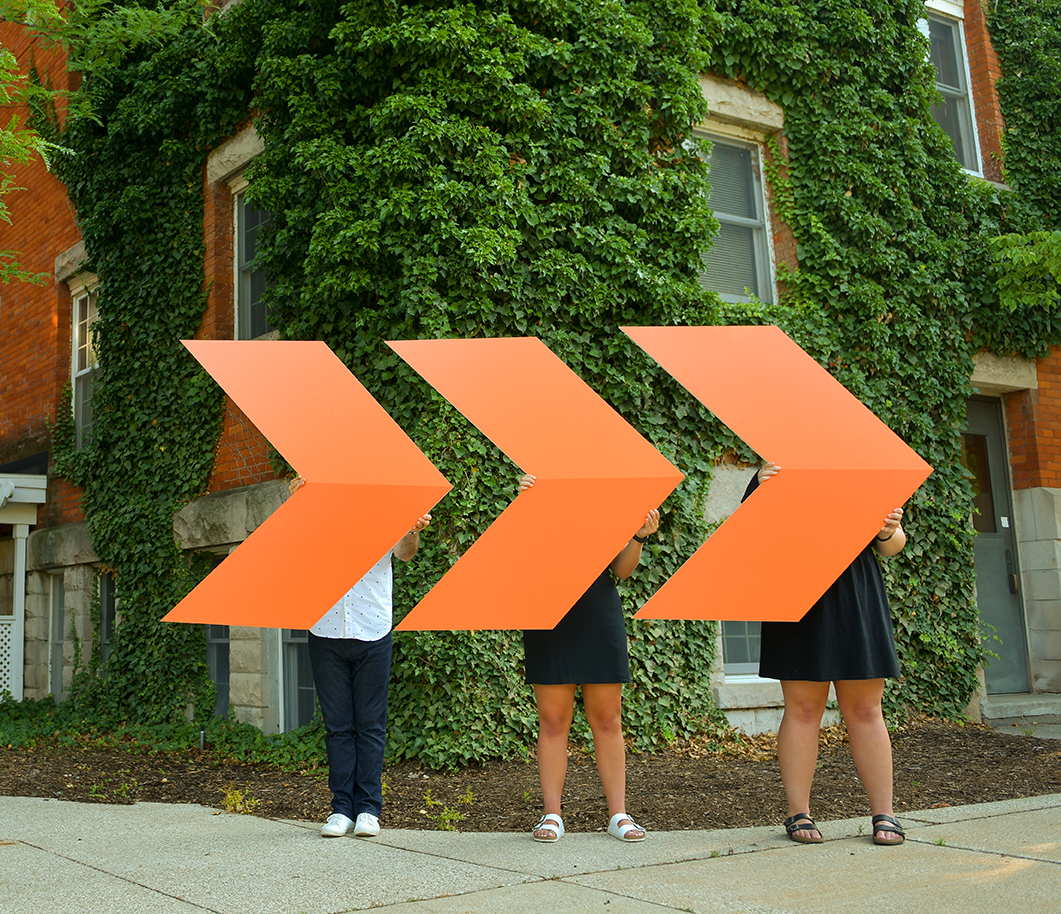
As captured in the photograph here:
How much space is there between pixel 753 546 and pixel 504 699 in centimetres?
344

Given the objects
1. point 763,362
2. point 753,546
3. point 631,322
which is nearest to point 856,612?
point 753,546

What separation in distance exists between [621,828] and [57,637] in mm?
9502

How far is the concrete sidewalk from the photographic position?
10.8 feet

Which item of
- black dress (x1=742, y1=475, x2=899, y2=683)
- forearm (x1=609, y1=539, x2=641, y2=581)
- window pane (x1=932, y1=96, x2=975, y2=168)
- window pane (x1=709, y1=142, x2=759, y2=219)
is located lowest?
black dress (x1=742, y1=475, x2=899, y2=683)

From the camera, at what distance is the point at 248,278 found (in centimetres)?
922

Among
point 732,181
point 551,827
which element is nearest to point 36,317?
point 732,181

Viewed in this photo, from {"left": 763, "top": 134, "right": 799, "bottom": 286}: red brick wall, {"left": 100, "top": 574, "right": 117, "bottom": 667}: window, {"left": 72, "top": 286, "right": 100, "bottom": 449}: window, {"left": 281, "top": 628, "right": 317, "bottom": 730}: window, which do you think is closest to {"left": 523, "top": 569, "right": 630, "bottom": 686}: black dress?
{"left": 281, "top": 628, "right": 317, "bottom": 730}: window

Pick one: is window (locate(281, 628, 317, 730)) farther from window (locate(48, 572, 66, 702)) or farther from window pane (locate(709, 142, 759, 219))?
window pane (locate(709, 142, 759, 219))

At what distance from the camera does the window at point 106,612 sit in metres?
10.5

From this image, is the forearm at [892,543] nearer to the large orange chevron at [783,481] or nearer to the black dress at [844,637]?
the black dress at [844,637]

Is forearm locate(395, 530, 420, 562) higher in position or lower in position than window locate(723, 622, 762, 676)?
higher

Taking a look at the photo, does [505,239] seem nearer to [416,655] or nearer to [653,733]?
[416,655]

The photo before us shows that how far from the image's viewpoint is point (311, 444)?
369 centimetres

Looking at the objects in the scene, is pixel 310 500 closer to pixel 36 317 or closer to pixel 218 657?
pixel 218 657
